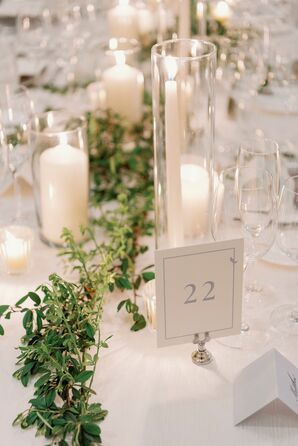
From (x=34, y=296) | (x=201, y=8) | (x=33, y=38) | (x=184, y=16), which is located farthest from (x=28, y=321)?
(x=33, y=38)

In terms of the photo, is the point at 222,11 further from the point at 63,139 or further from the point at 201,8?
the point at 63,139

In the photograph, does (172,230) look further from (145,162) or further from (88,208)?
(145,162)

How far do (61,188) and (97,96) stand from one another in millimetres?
558

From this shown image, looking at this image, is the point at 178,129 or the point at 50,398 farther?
the point at 178,129

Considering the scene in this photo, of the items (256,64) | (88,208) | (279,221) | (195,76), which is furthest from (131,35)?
(279,221)

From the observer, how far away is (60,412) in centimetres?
107

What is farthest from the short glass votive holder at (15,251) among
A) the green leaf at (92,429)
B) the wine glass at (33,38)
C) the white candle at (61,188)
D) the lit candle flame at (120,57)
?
the wine glass at (33,38)

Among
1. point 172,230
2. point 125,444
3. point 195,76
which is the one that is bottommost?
point 125,444

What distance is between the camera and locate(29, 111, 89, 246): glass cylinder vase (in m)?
1.57

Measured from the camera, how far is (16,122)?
1.62 meters

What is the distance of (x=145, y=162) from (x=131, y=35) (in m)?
0.91

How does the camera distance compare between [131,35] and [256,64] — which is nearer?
[256,64]

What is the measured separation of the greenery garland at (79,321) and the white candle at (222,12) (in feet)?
2.99

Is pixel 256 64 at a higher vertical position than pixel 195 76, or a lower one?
lower
